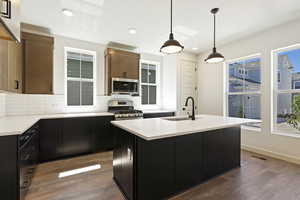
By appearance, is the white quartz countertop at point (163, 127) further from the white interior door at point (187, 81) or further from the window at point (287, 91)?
the white interior door at point (187, 81)

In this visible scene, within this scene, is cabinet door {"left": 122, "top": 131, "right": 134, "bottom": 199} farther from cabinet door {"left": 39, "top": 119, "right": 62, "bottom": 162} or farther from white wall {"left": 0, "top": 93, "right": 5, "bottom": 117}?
white wall {"left": 0, "top": 93, "right": 5, "bottom": 117}

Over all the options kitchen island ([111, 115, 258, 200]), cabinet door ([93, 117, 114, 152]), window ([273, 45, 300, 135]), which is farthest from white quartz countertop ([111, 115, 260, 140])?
window ([273, 45, 300, 135])

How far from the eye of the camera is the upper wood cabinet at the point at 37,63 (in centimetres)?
286

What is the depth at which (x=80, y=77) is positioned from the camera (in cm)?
390

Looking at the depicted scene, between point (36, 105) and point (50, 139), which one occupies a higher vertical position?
point (36, 105)

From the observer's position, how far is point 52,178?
93.0 inches

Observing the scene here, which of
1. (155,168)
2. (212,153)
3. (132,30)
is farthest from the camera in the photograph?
(132,30)

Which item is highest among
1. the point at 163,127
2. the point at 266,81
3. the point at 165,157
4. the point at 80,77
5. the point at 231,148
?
the point at 80,77

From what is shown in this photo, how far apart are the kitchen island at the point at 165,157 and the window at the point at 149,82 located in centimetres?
287

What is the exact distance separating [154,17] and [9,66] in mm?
2451

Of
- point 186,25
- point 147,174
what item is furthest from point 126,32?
point 147,174

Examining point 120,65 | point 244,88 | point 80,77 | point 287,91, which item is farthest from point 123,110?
point 287,91

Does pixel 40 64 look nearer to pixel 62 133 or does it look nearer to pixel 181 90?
pixel 62 133

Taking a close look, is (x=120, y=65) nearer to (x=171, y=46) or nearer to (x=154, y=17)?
(x=154, y=17)
